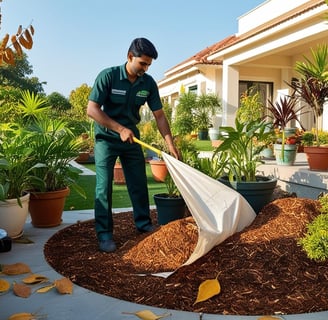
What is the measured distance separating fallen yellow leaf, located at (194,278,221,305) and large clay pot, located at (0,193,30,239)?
74.1 inches

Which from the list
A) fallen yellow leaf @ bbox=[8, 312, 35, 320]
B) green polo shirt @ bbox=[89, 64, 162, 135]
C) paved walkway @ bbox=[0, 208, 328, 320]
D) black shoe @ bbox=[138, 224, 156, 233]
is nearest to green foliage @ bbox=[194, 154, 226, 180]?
black shoe @ bbox=[138, 224, 156, 233]

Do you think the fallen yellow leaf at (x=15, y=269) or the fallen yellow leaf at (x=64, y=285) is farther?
the fallen yellow leaf at (x=15, y=269)

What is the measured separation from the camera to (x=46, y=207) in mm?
3947

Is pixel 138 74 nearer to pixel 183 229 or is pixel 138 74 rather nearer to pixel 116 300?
pixel 183 229

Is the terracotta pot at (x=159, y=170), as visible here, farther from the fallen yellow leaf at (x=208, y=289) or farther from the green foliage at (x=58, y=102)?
the green foliage at (x=58, y=102)

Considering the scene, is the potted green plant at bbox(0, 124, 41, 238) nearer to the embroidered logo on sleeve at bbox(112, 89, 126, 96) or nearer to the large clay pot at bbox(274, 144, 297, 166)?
the embroidered logo on sleeve at bbox(112, 89, 126, 96)

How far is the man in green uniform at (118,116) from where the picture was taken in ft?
10.5

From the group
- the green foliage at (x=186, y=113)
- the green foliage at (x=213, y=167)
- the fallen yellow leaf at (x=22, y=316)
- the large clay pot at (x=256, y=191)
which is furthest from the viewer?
the green foliage at (x=186, y=113)

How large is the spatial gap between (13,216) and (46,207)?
0.47 meters

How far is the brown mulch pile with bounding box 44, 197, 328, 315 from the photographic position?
7.55 ft

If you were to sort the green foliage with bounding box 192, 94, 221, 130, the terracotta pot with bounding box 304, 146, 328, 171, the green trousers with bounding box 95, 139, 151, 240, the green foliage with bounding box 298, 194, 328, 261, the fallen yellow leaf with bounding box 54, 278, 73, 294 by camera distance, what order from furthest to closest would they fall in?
the green foliage with bounding box 192, 94, 221, 130 < the terracotta pot with bounding box 304, 146, 328, 171 < the green trousers with bounding box 95, 139, 151, 240 < the green foliage with bounding box 298, 194, 328, 261 < the fallen yellow leaf with bounding box 54, 278, 73, 294

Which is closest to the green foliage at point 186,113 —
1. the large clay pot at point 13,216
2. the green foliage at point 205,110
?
the green foliage at point 205,110

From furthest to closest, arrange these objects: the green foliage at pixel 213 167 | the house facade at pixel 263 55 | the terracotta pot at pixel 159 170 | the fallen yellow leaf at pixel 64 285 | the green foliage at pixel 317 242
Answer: the house facade at pixel 263 55, the terracotta pot at pixel 159 170, the green foliage at pixel 213 167, the green foliage at pixel 317 242, the fallen yellow leaf at pixel 64 285

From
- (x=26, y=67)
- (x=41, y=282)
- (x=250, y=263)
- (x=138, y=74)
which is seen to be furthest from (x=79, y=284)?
(x=26, y=67)
